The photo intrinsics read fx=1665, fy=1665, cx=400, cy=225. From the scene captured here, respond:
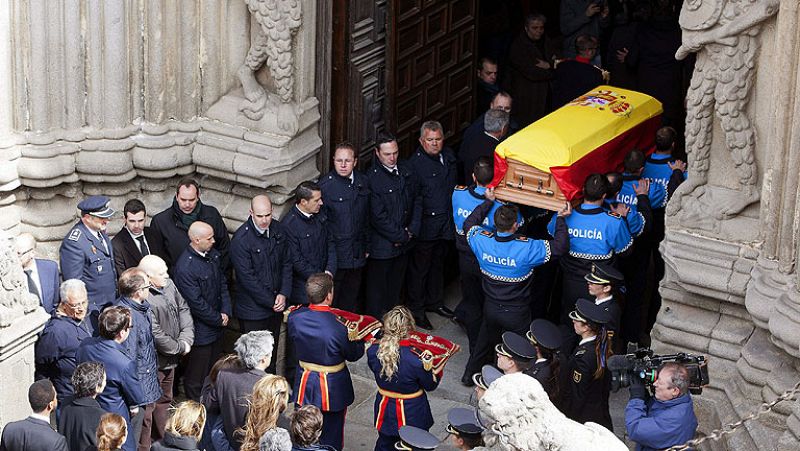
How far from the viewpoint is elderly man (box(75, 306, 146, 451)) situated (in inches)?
368

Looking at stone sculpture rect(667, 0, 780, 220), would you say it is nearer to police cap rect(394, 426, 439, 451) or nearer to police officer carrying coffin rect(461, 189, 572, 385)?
police officer carrying coffin rect(461, 189, 572, 385)

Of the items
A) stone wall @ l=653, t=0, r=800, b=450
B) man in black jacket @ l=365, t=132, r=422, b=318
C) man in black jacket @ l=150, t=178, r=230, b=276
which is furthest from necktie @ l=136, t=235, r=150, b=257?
stone wall @ l=653, t=0, r=800, b=450

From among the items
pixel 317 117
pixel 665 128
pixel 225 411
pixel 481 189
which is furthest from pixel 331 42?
pixel 225 411

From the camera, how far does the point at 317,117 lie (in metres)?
11.6

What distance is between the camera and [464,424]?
8.49m

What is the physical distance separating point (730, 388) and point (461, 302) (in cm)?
252

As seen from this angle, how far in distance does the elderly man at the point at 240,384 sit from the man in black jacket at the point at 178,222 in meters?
1.88

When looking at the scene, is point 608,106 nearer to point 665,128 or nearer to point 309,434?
point 665,128

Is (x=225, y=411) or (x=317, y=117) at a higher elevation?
(x=317, y=117)

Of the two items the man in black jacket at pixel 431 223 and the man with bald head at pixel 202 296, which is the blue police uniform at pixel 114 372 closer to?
the man with bald head at pixel 202 296

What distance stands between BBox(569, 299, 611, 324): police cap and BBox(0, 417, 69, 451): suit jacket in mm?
3071

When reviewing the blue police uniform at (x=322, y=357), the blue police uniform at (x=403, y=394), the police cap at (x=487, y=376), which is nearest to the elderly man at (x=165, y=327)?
the blue police uniform at (x=322, y=357)

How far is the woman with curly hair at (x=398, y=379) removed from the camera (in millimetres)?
9523

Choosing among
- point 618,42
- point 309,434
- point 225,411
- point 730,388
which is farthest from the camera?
point 618,42
